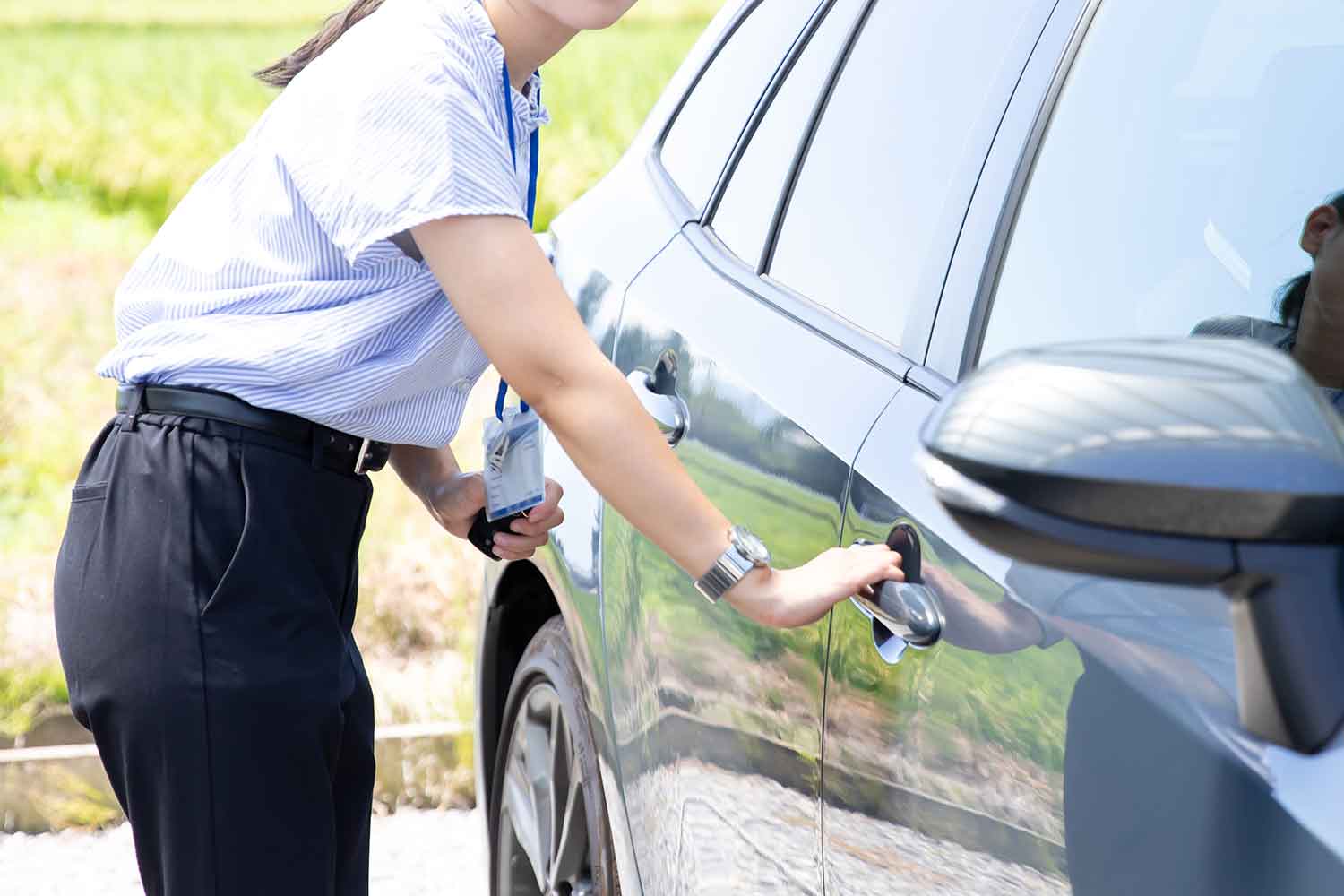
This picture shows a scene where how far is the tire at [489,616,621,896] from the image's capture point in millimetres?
2346

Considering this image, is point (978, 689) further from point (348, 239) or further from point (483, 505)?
point (483, 505)

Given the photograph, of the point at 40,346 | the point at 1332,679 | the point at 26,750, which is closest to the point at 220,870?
the point at 1332,679

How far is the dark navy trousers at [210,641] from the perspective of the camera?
1.75m

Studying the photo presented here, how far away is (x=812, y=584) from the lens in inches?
58.5

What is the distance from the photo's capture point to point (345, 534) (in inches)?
73.8

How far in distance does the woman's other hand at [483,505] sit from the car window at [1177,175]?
74cm

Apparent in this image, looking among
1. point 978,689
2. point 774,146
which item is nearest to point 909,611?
→ point 978,689

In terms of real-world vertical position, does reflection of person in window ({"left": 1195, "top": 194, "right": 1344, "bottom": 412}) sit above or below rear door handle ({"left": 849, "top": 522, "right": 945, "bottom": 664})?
above

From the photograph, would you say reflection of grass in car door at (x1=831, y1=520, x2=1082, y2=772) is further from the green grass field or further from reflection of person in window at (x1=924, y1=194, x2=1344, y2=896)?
the green grass field

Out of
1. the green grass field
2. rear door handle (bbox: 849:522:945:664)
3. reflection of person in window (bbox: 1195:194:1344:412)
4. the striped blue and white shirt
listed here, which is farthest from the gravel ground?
reflection of person in window (bbox: 1195:194:1344:412)

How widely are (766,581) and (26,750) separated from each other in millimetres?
2701

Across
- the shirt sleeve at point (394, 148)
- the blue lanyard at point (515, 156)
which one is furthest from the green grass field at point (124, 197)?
the shirt sleeve at point (394, 148)

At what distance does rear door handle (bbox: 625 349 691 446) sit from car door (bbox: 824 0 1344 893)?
0.51m

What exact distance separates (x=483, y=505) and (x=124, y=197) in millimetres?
7369
